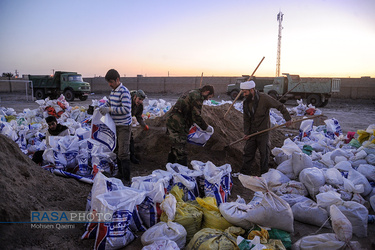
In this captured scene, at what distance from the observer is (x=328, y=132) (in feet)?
21.9

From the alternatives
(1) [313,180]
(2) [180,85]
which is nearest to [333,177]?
(1) [313,180]

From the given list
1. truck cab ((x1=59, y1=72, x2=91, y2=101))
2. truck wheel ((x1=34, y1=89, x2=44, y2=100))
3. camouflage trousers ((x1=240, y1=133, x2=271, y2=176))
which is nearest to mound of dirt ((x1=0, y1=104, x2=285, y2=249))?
camouflage trousers ((x1=240, y1=133, x2=271, y2=176))

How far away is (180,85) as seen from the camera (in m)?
29.2

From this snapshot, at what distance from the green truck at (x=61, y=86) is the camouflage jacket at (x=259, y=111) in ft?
56.2

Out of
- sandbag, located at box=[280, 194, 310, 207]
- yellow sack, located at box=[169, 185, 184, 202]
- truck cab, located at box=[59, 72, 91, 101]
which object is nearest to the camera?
yellow sack, located at box=[169, 185, 184, 202]

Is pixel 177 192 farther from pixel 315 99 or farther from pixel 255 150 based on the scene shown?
pixel 315 99

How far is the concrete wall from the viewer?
23047mm

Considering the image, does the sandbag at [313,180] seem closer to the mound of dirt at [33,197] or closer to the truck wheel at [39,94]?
the mound of dirt at [33,197]

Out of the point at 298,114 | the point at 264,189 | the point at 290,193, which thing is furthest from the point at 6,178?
the point at 298,114

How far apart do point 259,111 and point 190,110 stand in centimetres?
109

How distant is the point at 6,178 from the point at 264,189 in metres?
2.28

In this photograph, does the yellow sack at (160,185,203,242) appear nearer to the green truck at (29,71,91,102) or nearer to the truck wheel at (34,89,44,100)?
the green truck at (29,71,91,102)

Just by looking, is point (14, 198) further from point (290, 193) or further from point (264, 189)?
point (290, 193)

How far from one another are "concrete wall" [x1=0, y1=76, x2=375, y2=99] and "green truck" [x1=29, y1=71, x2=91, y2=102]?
5.58 meters
